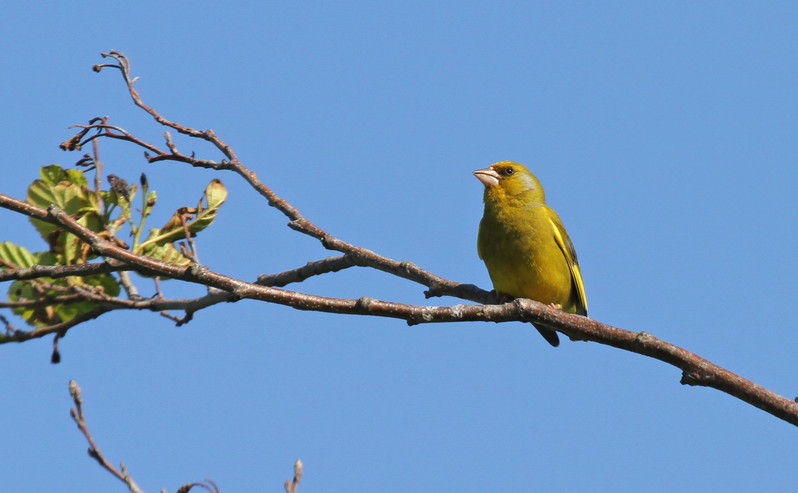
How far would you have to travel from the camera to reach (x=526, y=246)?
5895 mm

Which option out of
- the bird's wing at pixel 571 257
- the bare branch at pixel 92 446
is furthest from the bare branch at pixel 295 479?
the bird's wing at pixel 571 257

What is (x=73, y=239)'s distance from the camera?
4.69 metres

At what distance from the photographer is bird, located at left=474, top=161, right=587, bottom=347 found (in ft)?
19.3

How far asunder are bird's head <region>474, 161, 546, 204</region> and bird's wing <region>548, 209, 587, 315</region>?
0.72ft

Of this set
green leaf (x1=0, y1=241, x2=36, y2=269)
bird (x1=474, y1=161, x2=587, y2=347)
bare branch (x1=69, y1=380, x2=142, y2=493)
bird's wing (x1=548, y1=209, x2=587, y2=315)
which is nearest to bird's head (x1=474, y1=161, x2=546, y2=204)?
bird (x1=474, y1=161, x2=587, y2=347)

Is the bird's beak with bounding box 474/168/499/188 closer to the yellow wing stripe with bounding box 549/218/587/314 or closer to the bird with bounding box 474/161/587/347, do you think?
the bird with bounding box 474/161/587/347

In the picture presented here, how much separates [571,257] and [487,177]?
881mm

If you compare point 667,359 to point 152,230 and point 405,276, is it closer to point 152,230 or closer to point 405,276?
point 405,276

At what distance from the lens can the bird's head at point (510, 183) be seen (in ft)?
21.2

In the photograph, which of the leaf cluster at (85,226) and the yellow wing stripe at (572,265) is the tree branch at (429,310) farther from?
the yellow wing stripe at (572,265)

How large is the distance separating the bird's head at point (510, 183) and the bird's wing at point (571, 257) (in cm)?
22

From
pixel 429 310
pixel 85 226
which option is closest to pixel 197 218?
pixel 85 226

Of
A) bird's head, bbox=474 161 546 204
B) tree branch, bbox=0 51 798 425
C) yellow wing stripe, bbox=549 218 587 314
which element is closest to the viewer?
tree branch, bbox=0 51 798 425

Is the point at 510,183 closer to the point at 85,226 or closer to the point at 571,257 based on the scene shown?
the point at 571,257
